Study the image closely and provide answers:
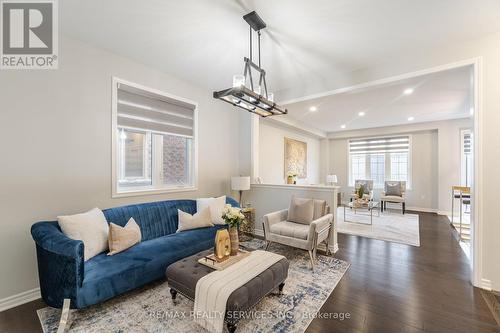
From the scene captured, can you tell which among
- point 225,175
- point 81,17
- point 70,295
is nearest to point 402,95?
point 225,175

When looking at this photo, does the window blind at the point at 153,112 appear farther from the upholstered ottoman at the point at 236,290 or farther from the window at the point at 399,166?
the window at the point at 399,166

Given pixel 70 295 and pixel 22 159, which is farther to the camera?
pixel 22 159

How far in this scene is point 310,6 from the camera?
2.09 m

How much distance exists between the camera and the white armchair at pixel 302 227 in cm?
295

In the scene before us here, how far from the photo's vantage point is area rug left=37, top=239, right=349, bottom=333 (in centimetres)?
186

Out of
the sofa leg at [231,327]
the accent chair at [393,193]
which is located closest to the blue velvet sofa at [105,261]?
the sofa leg at [231,327]

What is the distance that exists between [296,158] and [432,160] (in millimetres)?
4233

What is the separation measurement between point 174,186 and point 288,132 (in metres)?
4.15

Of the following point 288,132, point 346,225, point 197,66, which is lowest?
point 346,225

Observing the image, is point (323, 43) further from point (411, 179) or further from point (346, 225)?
point (411, 179)

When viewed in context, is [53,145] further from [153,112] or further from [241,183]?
[241,183]

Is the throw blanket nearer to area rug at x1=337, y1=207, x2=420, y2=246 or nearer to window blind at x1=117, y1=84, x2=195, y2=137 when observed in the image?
window blind at x1=117, y1=84, x2=195, y2=137

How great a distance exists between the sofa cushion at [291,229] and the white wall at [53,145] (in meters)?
2.07

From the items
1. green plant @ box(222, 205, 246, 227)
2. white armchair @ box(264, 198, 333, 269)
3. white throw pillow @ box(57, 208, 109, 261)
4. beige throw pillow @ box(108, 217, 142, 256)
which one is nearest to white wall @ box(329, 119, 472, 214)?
white armchair @ box(264, 198, 333, 269)
